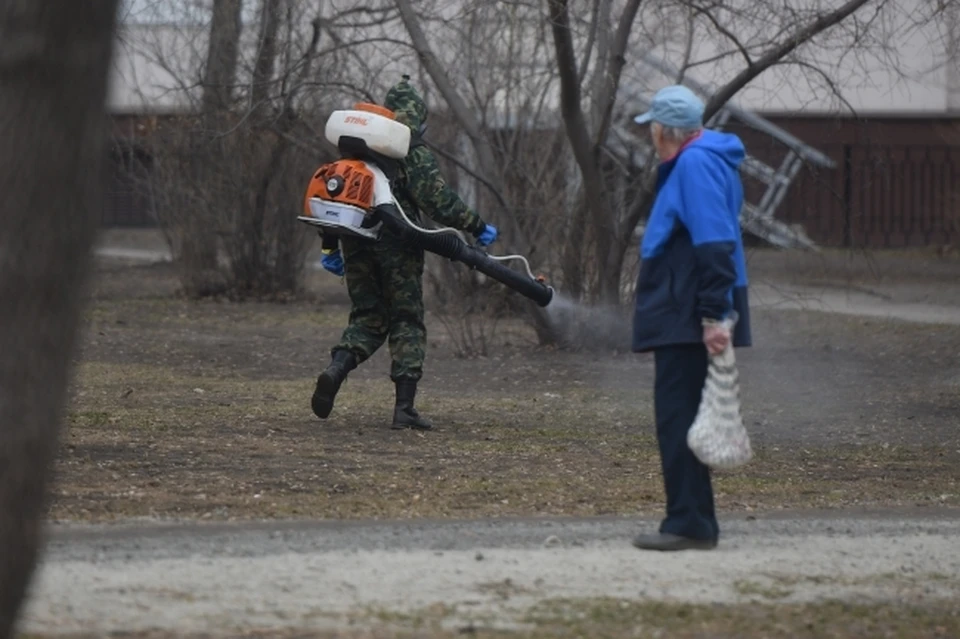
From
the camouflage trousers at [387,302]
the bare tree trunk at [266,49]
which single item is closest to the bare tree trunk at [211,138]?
the bare tree trunk at [266,49]

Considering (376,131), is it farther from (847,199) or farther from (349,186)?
(847,199)

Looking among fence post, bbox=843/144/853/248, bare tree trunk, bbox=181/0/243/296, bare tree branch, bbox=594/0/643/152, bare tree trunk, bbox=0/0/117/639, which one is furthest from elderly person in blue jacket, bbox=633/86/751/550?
fence post, bbox=843/144/853/248

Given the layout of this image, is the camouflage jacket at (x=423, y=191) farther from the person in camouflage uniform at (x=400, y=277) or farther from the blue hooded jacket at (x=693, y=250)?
the blue hooded jacket at (x=693, y=250)

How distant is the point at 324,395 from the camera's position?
29.3 ft

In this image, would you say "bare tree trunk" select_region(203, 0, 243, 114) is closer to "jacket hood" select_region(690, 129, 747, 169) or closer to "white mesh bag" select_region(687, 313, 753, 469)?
"jacket hood" select_region(690, 129, 747, 169)

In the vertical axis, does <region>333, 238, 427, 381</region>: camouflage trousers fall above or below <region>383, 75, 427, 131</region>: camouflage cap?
below

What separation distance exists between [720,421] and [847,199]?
12427mm

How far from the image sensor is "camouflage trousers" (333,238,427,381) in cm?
888

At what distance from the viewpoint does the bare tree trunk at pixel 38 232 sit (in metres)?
3.89

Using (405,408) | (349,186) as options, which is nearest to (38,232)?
(349,186)

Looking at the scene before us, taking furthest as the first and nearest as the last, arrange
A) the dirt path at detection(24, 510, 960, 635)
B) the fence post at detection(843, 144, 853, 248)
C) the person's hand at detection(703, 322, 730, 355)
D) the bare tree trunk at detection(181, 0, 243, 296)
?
the bare tree trunk at detection(181, 0, 243, 296) < the fence post at detection(843, 144, 853, 248) < the person's hand at detection(703, 322, 730, 355) < the dirt path at detection(24, 510, 960, 635)

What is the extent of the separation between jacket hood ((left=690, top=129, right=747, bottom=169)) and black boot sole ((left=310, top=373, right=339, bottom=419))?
11.7 feet

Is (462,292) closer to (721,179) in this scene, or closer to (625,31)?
(625,31)

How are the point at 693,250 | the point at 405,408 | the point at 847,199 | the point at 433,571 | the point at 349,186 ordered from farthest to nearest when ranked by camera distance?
the point at 847,199 → the point at 405,408 → the point at 349,186 → the point at 693,250 → the point at 433,571
